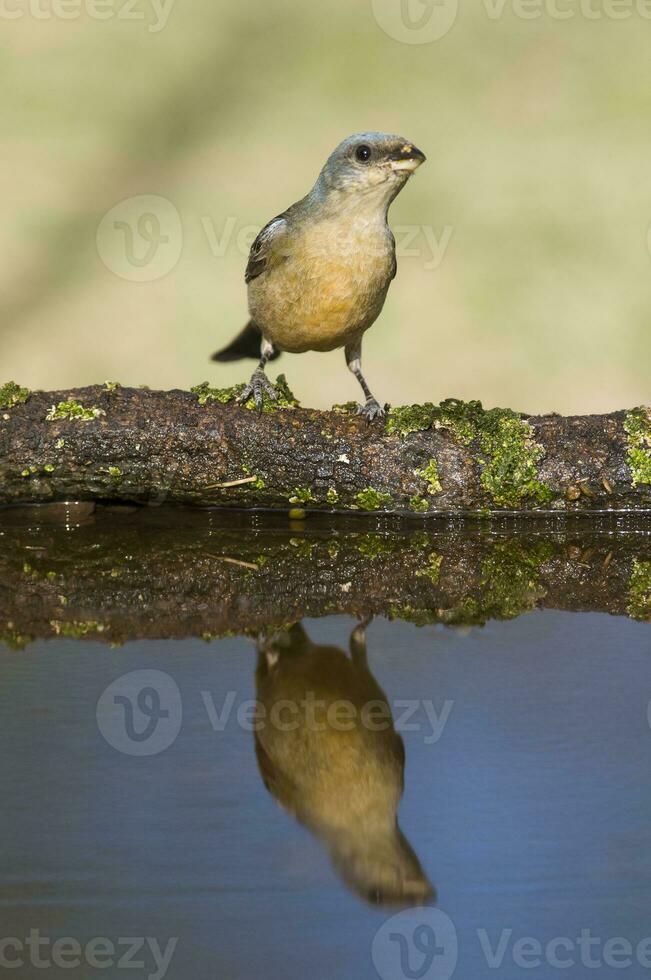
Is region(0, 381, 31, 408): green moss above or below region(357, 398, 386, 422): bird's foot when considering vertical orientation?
above

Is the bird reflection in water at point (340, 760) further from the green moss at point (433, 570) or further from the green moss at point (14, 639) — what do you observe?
the green moss at point (433, 570)

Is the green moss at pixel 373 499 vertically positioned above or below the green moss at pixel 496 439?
below

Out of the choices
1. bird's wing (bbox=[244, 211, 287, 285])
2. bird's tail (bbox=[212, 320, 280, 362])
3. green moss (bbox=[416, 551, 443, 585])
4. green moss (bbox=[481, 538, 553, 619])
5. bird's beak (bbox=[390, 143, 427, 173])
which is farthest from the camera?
bird's tail (bbox=[212, 320, 280, 362])

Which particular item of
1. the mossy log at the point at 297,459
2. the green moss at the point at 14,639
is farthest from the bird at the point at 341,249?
the green moss at the point at 14,639

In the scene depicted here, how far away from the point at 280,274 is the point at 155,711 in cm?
280

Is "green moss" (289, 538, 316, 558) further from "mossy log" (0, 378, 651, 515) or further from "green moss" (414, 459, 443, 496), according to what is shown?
"green moss" (414, 459, 443, 496)

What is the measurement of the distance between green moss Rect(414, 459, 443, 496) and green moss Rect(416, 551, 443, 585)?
0.59 m

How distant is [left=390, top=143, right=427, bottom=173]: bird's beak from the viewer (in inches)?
181

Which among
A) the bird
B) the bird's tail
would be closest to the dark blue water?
the bird

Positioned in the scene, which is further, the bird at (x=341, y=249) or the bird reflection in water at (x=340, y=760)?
the bird at (x=341, y=249)

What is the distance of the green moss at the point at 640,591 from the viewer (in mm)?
3047

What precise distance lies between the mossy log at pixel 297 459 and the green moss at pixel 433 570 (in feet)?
2.06

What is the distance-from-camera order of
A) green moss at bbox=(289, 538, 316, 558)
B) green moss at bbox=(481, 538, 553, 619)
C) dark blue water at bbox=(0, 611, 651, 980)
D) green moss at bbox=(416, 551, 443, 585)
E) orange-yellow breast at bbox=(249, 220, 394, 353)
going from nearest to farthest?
1. dark blue water at bbox=(0, 611, 651, 980)
2. green moss at bbox=(481, 538, 553, 619)
3. green moss at bbox=(416, 551, 443, 585)
4. green moss at bbox=(289, 538, 316, 558)
5. orange-yellow breast at bbox=(249, 220, 394, 353)

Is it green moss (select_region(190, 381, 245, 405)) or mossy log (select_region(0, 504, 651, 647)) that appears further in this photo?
green moss (select_region(190, 381, 245, 405))
